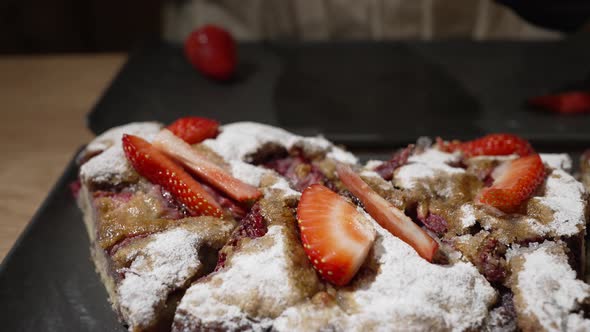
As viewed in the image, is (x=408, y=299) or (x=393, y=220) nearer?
(x=408, y=299)

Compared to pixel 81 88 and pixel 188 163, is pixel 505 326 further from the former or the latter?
pixel 81 88

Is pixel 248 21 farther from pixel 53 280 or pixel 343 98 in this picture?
pixel 53 280

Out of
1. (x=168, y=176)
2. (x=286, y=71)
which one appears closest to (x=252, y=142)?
(x=168, y=176)

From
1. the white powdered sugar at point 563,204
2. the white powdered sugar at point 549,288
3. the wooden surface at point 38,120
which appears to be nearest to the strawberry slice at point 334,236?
the white powdered sugar at point 549,288

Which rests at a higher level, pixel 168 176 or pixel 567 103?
pixel 168 176

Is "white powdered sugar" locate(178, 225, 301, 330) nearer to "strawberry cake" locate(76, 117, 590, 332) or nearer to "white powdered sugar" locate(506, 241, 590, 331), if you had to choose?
"strawberry cake" locate(76, 117, 590, 332)

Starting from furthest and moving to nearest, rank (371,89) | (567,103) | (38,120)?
(371,89) < (38,120) < (567,103)

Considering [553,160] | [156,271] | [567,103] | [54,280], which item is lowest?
[567,103]
